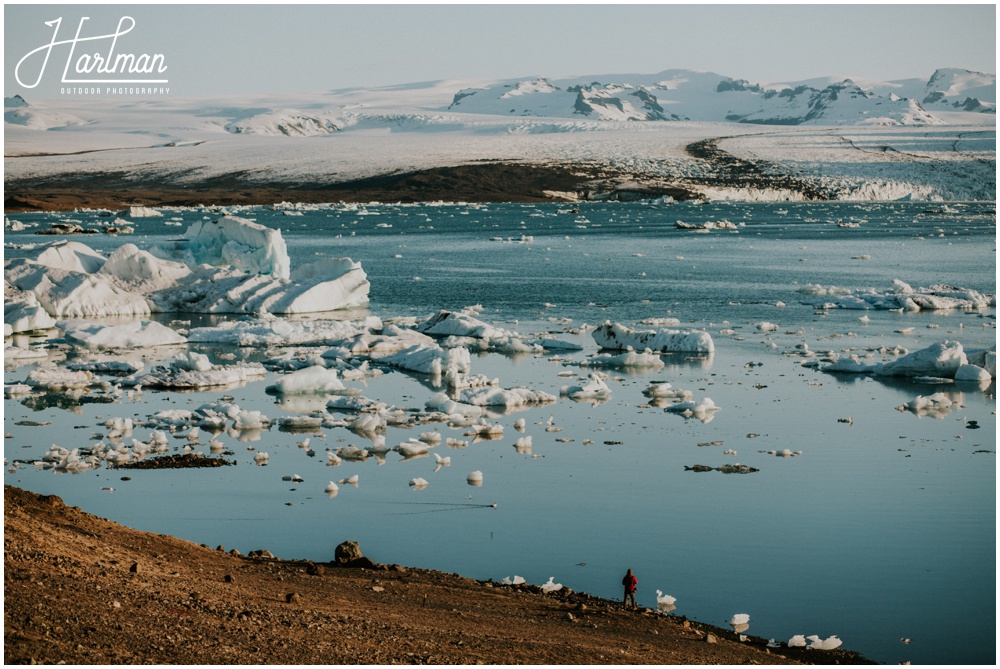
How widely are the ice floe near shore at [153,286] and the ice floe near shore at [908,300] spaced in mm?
8625

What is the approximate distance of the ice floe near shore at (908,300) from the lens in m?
20.1

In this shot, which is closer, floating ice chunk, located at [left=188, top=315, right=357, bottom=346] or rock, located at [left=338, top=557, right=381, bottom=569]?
rock, located at [left=338, top=557, right=381, bottom=569]

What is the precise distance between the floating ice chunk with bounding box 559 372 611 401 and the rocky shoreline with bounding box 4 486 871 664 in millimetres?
5890

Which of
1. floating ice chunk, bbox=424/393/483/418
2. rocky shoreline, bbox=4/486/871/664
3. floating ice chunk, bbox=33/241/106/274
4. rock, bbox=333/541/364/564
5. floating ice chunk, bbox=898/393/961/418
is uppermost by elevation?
floating ice chunk, bbox=33/241/106/274

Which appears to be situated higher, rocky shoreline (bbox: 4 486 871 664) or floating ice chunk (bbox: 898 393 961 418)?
rocky shoreline (bbox: 4 486 871 664)

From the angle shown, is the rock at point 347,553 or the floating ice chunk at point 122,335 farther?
the floating ice chunk at point 122,335

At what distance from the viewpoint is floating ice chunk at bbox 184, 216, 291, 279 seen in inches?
899

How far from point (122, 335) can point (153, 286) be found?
4241 mm

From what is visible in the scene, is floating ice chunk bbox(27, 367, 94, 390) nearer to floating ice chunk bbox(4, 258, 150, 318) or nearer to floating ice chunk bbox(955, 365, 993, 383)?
floating ice chunk bbox(4, 258, 150, 318)

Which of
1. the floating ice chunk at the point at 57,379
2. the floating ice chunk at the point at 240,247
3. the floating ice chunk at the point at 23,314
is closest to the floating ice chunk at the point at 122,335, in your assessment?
the floating ice chunk at the point at 23,314

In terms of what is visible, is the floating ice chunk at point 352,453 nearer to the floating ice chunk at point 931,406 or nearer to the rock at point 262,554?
the rock at point 262,554

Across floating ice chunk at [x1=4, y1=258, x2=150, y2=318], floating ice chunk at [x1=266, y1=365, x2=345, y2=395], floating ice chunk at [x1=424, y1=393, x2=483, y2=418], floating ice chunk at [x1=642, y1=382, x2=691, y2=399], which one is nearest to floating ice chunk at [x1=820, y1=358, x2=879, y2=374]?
floating ice chunk at [x1=642, y1=382, x2=691, y2=399]

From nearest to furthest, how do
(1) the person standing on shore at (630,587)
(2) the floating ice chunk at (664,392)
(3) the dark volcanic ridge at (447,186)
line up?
1. (1) the person standing on shore at (630,587)
2. (2) the floating ice chunk at (664,392)
3. (3) the dark volcanic ridge at (447,186)

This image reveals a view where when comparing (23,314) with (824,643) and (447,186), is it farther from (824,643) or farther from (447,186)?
(447,186)
